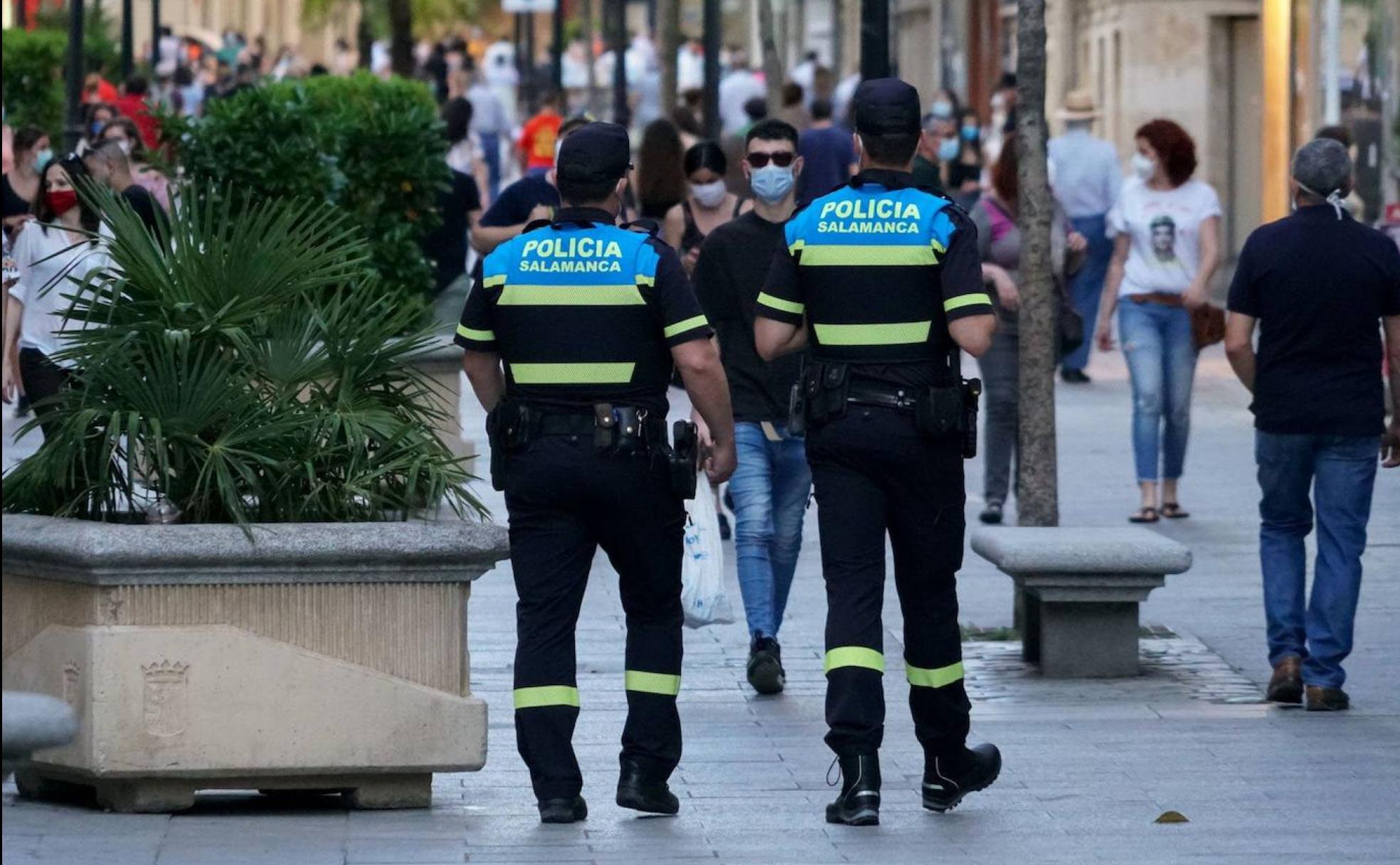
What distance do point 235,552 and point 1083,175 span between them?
11.9 m

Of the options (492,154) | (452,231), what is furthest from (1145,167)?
(492,154)

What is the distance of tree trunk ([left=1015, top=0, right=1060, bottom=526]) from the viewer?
946cm

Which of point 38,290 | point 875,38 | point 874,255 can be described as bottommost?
point 38,290

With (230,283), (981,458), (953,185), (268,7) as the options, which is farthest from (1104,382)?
(268,7)

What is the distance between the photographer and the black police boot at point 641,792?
6684 millimetres

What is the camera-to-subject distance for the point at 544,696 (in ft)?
21.8

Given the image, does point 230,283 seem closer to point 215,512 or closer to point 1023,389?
point 215,512

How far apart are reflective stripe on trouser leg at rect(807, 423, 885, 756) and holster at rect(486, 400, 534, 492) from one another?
71 cm

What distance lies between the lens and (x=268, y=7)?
83.1 meters

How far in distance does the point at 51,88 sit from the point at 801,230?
22.1 metres

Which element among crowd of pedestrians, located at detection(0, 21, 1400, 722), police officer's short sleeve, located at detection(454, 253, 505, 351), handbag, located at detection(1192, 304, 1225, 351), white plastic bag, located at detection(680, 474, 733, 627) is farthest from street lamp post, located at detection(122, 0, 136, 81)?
police officer's short sleeve, located at detection(454, 253, 505, 351)

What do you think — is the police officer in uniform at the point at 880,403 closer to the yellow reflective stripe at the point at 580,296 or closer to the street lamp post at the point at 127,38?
the yellow reflective stripe at the point at 580,296

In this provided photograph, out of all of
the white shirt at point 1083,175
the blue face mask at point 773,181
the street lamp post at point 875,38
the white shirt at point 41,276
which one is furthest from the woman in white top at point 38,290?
the white shirt at point 1083,175

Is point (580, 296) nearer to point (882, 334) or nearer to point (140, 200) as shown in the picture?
point (882, 334)
